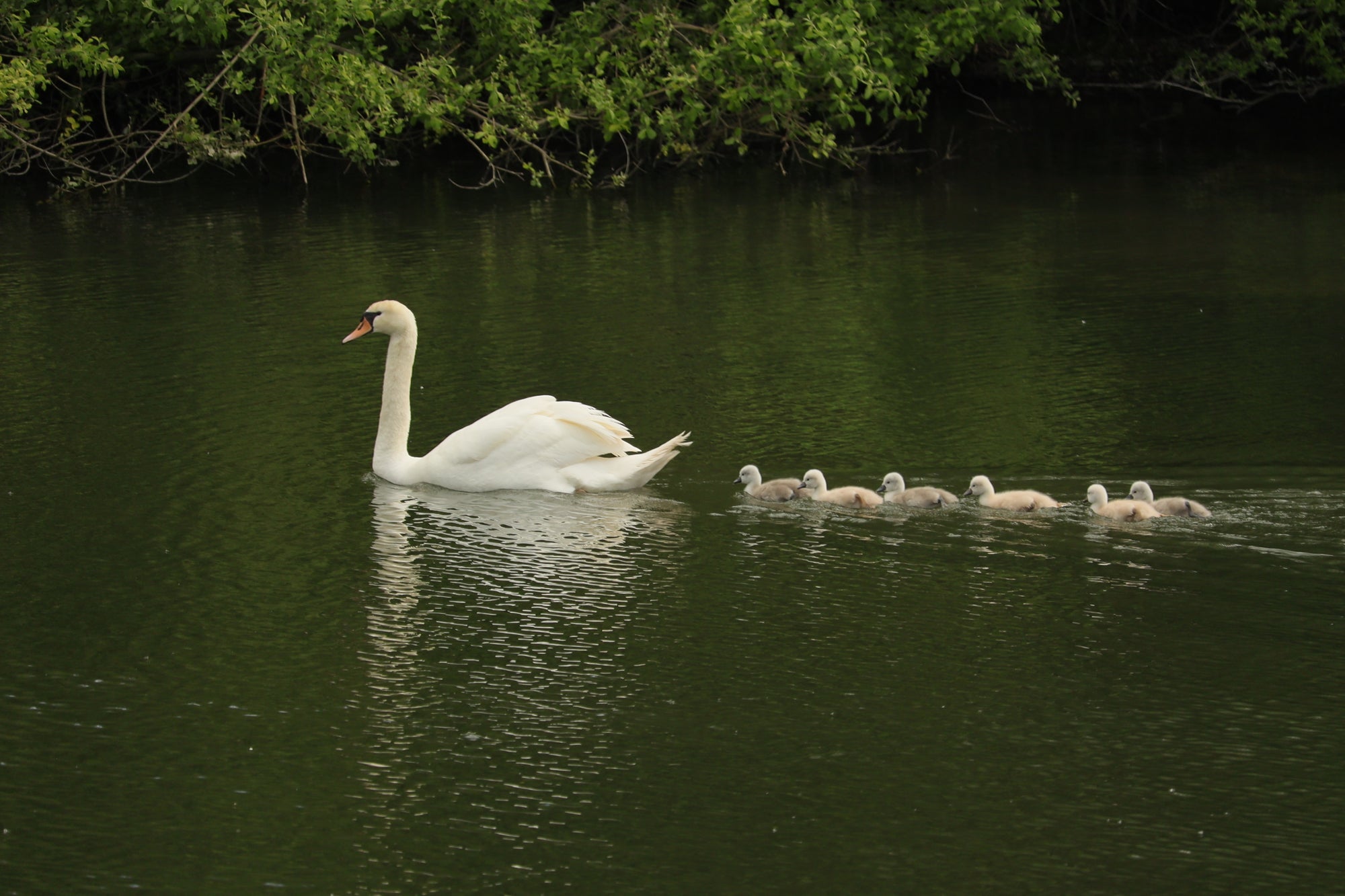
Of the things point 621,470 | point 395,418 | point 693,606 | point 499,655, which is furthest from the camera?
point 395,418

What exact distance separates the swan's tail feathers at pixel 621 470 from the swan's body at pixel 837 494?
0.85 metres

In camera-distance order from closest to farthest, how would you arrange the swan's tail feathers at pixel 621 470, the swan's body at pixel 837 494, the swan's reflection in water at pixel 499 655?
the swan's reflection in water at pixel 499 655
the swan's body at pixel 837 494
the swan's tail feathers at pixel 621 470

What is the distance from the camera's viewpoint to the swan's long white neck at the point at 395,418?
12102mm

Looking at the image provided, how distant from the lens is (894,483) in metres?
11.0

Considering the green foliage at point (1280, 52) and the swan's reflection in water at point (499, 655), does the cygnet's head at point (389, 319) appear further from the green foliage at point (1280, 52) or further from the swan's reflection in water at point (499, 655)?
the green foliage at point (1280, 52)

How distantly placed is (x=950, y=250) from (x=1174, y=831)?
1446 cm

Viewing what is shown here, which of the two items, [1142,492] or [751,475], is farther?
[751,475]

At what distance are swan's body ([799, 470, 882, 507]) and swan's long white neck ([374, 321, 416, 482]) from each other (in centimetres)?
272

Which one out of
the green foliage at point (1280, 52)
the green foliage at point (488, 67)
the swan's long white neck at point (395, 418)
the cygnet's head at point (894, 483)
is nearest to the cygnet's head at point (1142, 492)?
the cygnet's head at point (894, 483)

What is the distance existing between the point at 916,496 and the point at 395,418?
3.60 meters

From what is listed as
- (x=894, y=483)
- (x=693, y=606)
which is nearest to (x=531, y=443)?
(x=894, y=483)

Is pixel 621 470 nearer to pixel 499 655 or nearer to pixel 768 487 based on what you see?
pixel 768 487

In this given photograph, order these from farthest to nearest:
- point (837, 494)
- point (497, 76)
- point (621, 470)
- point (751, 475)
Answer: point (497, 76) → point (621, 470) → point (751, 475) → point (837, 494)

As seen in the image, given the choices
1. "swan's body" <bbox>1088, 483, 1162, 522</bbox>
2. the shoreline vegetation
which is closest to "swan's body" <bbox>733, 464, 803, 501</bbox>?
"swan's body" <bbox>1088, 483, 1162, 522</bbox>
